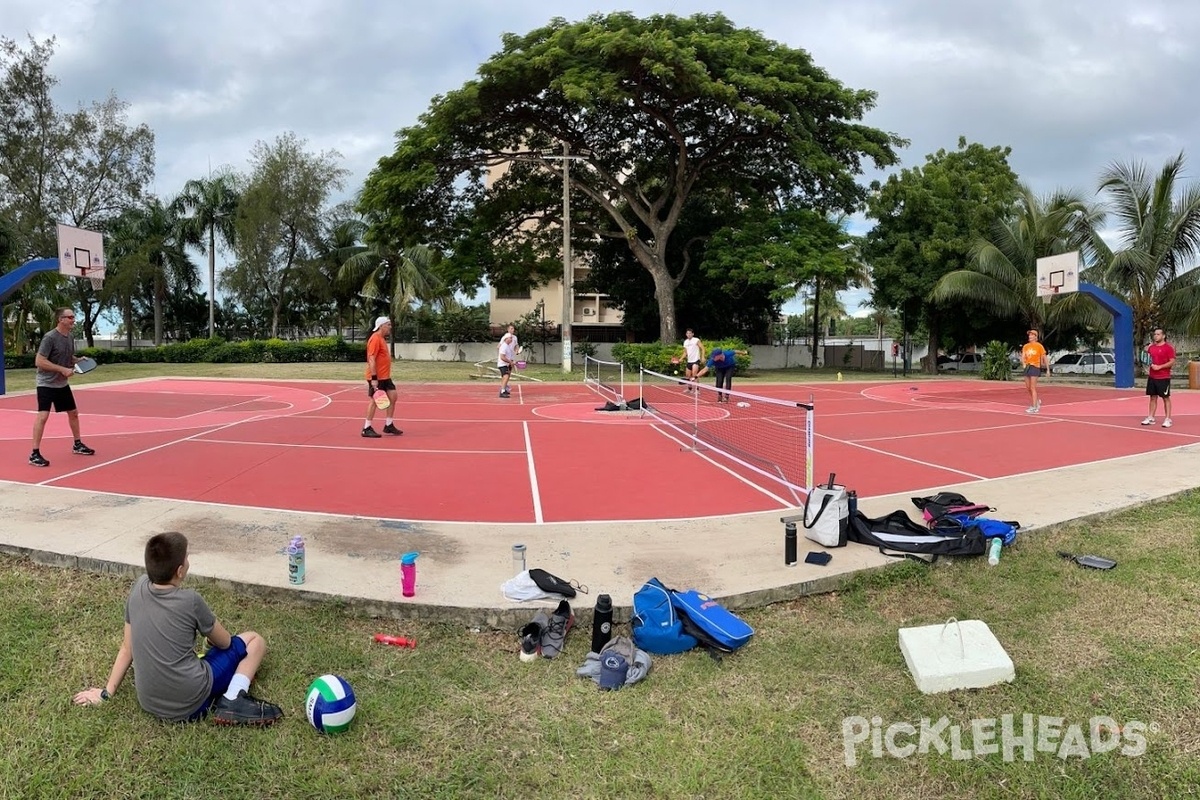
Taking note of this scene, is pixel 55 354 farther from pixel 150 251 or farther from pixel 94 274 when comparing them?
pixel 150 251

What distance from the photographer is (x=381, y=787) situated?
9.90 feet

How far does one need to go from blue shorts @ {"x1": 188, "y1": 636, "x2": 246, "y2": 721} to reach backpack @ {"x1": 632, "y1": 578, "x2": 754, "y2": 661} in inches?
85.4

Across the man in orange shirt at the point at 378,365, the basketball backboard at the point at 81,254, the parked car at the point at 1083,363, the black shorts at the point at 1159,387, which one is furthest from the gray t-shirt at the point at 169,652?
the parked car at the point at 1083,363

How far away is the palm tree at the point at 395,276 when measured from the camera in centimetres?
4194

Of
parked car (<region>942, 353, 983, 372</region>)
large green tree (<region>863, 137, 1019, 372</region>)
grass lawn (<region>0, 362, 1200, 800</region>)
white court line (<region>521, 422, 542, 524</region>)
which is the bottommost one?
grass lawn (<region>0, 362, 1200, 800</region>)

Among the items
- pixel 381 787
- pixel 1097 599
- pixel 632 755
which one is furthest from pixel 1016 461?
pixel 381 787

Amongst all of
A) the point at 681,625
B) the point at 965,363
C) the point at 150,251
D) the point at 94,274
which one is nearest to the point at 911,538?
the point at 681,625

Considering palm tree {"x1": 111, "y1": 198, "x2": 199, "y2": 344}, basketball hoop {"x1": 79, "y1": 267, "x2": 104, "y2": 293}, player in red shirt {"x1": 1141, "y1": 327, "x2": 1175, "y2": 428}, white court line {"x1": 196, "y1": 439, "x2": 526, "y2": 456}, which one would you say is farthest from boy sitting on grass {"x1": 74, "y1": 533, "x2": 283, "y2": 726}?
palm tree {"x1": 111, "y1": 198, "x2": 199, "y2": 344}

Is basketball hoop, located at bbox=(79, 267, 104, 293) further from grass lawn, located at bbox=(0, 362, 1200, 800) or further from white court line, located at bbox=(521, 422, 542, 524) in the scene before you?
grass lawn, located at bbox=(0, 362, 1200, 800)

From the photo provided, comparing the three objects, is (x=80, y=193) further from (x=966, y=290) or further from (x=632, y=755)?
(x=632, y=755)

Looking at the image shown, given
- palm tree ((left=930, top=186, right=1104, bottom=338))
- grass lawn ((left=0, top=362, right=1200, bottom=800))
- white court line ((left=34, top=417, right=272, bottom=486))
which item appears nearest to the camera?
grass lawn ((left=0, top=362, right=1200, bottom=800))

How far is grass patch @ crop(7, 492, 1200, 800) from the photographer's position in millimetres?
3061

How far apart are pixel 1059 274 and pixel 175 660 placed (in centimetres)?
2696

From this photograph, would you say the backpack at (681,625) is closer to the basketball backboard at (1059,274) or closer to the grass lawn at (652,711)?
the grass lawn at (652,711)
